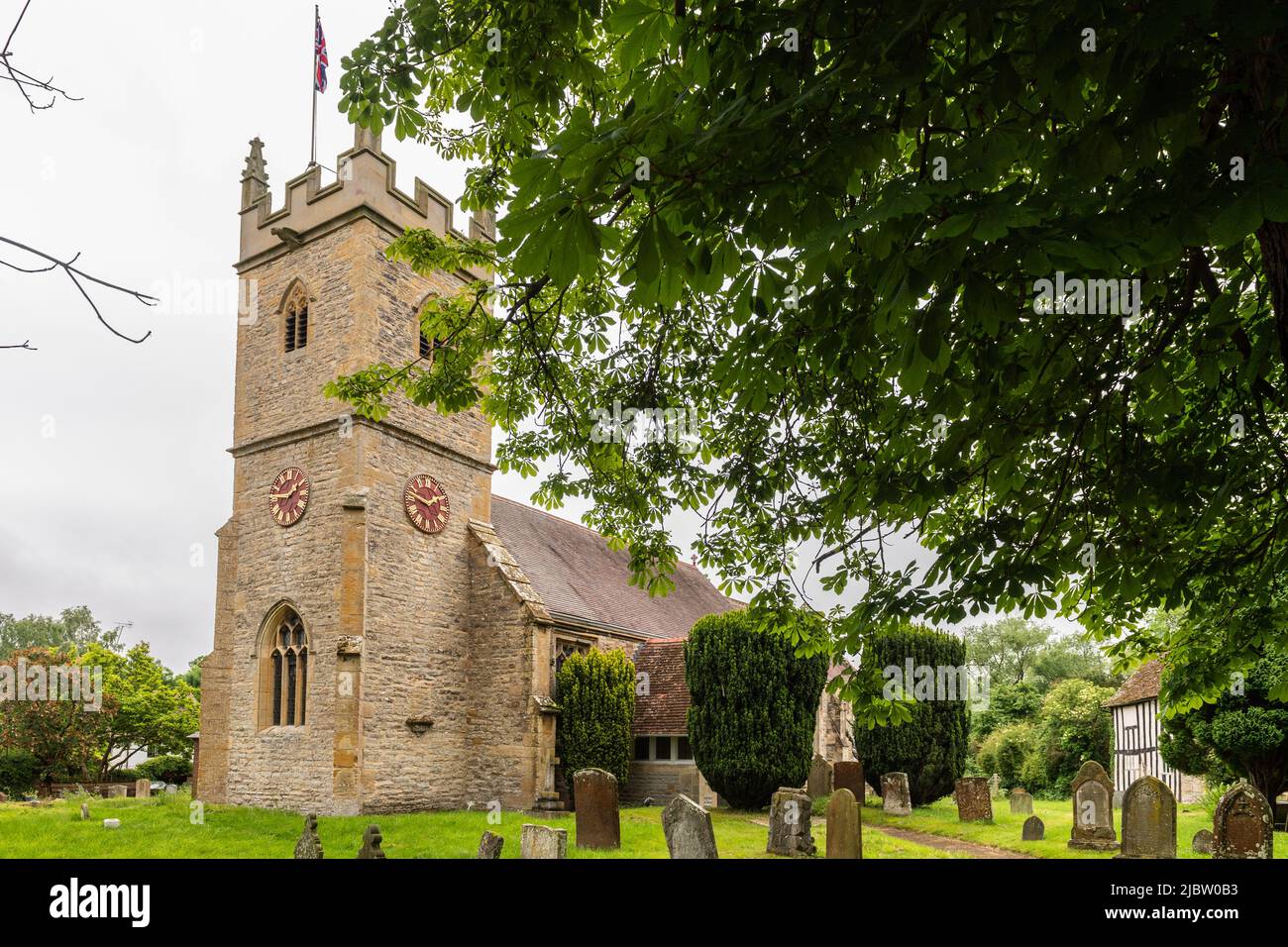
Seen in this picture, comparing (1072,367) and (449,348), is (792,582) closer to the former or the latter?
(1072,367)

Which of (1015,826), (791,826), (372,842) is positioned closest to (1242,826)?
(791,826)

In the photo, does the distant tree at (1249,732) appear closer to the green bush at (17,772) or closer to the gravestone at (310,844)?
the gravestone at (310,844)

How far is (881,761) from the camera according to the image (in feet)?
77.8

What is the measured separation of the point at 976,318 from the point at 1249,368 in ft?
8.05

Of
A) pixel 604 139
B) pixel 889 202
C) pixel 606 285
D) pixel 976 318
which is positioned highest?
pixel 606 285

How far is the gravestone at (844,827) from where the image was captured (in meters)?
12.0

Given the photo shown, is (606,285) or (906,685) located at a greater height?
(606,285)

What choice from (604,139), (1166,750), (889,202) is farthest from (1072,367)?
(1166,750)

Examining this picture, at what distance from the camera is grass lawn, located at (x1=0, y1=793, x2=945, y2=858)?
1291 cm

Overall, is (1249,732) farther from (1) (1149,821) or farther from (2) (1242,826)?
(2) (1242,826)

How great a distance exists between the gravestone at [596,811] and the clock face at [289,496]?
31.0ft

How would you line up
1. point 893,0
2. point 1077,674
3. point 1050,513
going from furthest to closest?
point 1077,674
point 1050,513
point 893,0

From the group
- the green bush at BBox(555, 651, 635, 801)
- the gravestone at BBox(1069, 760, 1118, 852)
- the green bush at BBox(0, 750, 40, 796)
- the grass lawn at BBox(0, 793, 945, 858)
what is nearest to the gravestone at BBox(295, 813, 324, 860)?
the grass lawn at BBox(0, 793, 945, 858)

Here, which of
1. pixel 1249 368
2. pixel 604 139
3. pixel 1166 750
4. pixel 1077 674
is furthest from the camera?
pixel 1077 674
